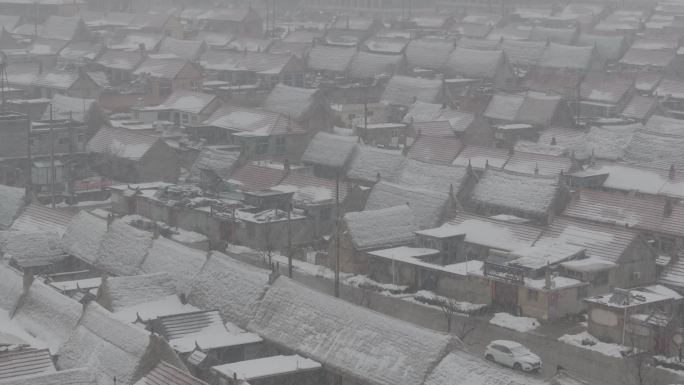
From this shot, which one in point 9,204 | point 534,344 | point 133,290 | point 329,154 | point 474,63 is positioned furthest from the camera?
point 474,63

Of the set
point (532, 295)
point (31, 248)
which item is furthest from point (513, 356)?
point (31, 248)

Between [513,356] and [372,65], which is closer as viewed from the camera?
[513,356]

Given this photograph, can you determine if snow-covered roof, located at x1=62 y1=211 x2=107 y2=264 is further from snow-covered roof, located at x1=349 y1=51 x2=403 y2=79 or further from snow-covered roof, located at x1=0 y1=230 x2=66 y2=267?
snow-covered roof, located at x1=349 y1=51 x2=403 y2=79

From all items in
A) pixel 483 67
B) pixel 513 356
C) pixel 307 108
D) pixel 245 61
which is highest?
pixel 245 61

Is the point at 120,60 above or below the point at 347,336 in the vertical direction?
above

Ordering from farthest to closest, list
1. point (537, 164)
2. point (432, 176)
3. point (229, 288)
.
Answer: point (537, 164) < point (432, 176) < point (229, 288)

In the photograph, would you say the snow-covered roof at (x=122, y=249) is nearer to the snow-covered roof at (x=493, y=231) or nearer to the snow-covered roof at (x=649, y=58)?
the snow-covered roof at (x=493, y=231)

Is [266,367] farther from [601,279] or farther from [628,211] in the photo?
[628,211]

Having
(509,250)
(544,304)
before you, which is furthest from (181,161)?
(544,304)

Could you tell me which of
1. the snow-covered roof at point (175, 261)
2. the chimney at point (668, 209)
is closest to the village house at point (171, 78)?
the snow-covered roof at point (175, 261)
